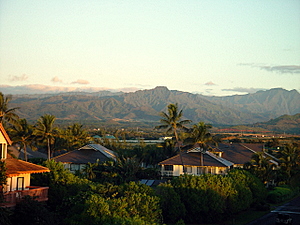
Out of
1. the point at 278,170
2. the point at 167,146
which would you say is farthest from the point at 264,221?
the point at 167,146

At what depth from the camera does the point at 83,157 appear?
215 feet

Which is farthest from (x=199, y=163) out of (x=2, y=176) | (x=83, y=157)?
(x=2, y=176)

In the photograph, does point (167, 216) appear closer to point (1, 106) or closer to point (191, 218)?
point (191, 218)

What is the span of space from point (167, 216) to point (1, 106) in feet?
98.1

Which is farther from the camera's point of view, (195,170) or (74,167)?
(195,170)

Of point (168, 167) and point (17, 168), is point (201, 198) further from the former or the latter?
point (168, 167)

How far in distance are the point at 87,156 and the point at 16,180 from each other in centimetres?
3363

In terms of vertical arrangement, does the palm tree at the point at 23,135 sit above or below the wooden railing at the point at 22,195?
above

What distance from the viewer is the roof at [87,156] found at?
2536 inches

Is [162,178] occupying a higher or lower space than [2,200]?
lower

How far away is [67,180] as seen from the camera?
3688cm

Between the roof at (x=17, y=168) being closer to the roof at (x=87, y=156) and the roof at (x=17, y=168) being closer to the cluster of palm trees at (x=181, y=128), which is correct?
the cluster of palm trees at (x=181, y=128)

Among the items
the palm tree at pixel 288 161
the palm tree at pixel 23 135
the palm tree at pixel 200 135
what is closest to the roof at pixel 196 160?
the palm tree at pixel 200 135

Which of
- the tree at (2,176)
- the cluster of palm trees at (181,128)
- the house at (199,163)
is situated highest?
the cluster of palm trees at (181,128)
